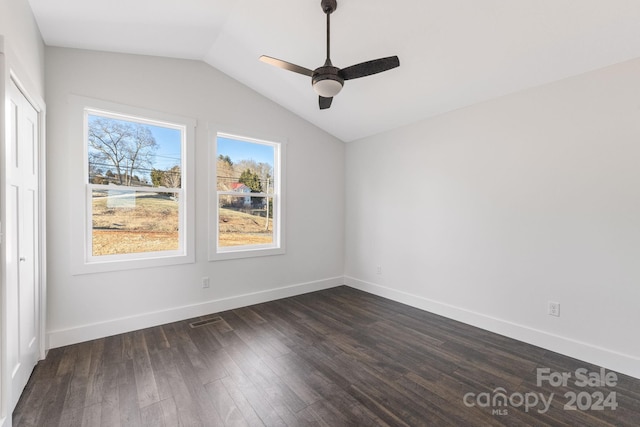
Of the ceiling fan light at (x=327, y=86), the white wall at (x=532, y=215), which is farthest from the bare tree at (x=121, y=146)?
the white wall at (x=532, y=215)

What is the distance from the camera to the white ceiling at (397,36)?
208 centimetres

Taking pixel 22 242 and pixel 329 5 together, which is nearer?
pixel 22 242

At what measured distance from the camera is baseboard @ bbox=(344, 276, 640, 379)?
2287 mm

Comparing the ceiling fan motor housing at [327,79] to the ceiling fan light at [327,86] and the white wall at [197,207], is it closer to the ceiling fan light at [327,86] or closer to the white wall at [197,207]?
the ceiling fan light at [327,86]

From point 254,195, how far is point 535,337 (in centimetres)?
360

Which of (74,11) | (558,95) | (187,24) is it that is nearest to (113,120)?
(74,11)

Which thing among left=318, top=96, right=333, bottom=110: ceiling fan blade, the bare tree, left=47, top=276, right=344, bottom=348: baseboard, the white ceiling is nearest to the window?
left=47, top=276, right=344, bottom=348: baseboard

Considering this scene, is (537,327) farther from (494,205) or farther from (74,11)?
(74,11)

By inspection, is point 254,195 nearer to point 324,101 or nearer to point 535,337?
point 324,101

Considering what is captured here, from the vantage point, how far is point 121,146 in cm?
305

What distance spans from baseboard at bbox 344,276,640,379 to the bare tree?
3659 millimetres

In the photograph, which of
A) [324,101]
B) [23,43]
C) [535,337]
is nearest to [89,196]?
[23,43]

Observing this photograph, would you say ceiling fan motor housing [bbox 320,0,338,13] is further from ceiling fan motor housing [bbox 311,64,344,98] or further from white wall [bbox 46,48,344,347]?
white wall [bbox 46,48,344,347]

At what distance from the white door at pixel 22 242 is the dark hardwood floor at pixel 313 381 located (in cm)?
23
